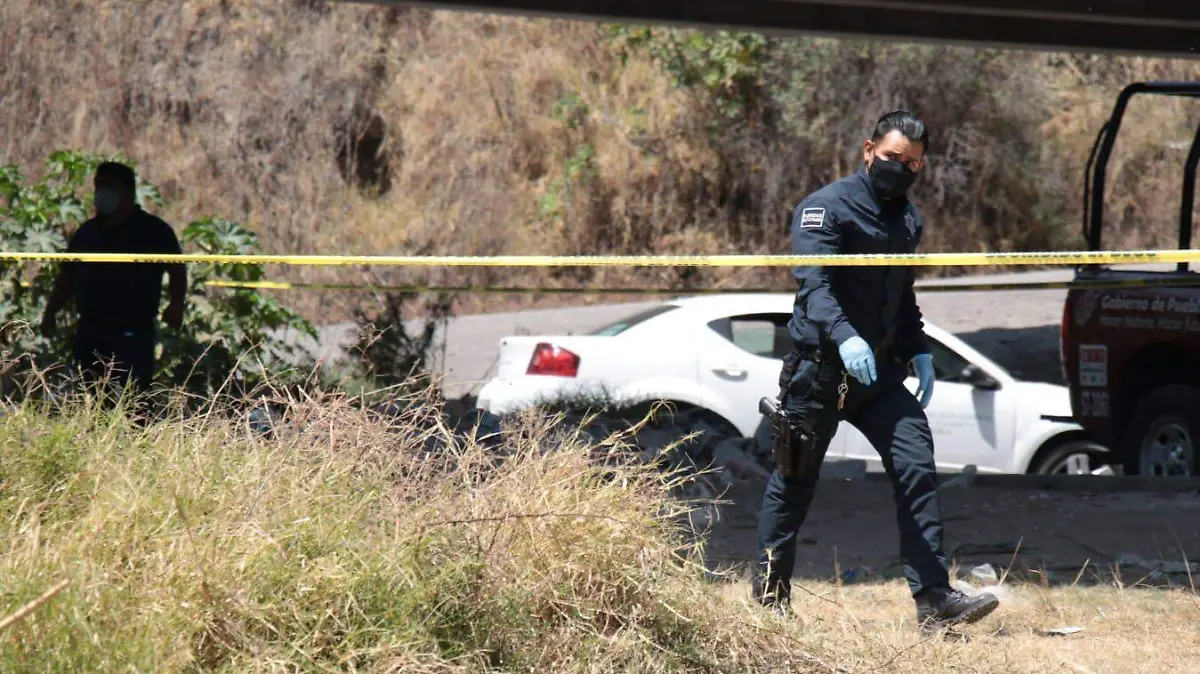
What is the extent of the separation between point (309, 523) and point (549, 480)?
2.42ft

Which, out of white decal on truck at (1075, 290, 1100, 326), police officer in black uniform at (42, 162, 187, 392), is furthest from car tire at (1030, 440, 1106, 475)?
police officer in black uniform at (42, 162, 187, 392)

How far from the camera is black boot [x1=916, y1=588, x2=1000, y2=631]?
4617mm

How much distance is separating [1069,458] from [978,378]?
0.81 meters

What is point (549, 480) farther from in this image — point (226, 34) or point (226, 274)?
point (226, 34)

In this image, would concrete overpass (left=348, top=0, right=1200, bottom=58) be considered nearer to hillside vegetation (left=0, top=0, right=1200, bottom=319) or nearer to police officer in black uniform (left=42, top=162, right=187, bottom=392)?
police officer in black uniform (left=42, top=162, right=187, bottom=392)

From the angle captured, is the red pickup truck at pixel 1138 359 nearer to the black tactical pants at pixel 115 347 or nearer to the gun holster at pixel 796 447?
the gun holster at pixel 796 447

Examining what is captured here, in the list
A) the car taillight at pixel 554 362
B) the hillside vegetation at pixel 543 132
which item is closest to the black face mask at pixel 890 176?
the car taillight at pixel 554 362

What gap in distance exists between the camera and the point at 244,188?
19.5 meters

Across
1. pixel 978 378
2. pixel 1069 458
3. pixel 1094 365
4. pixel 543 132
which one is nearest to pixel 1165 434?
pixel 1094 365

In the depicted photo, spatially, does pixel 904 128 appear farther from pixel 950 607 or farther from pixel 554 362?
pixel 554 362

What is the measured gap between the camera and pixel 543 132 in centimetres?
2098

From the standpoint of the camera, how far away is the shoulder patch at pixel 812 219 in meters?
4.82

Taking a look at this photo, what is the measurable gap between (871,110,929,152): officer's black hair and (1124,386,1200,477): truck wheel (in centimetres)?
420

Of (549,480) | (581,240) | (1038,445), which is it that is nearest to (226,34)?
(581,240)
